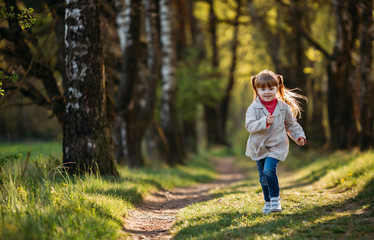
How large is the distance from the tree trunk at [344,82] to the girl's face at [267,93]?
10075 millimetres

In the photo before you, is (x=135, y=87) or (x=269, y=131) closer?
(x=269, y=131)

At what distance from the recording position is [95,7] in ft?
A: 28.2

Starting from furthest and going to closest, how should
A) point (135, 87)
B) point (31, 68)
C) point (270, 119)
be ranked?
point (135, 87), point (31, 68), point (270, 119)

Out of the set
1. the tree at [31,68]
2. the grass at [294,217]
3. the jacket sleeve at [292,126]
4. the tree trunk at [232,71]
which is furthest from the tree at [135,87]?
the tree trunk at [232,71]

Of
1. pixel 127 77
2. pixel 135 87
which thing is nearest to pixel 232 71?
pixel 135 87

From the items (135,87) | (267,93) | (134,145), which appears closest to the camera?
(267,93)

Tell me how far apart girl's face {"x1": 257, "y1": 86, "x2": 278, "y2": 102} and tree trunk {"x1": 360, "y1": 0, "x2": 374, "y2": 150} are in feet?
24.7

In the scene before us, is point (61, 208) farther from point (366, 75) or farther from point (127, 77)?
point (366, 75)

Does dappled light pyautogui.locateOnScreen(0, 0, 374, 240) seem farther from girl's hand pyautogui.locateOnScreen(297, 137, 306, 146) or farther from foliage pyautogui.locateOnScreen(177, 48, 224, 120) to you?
foliage pyautogui.locateOnScreen(177, 48, 224, 120)

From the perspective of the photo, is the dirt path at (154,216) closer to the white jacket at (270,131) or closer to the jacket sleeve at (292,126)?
the white jacket at (270,131)

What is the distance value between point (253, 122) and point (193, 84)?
21141mm

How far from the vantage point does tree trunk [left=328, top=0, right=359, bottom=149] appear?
50.7 feet

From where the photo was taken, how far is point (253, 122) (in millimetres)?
6637

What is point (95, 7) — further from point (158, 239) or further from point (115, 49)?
point (115, 49)
